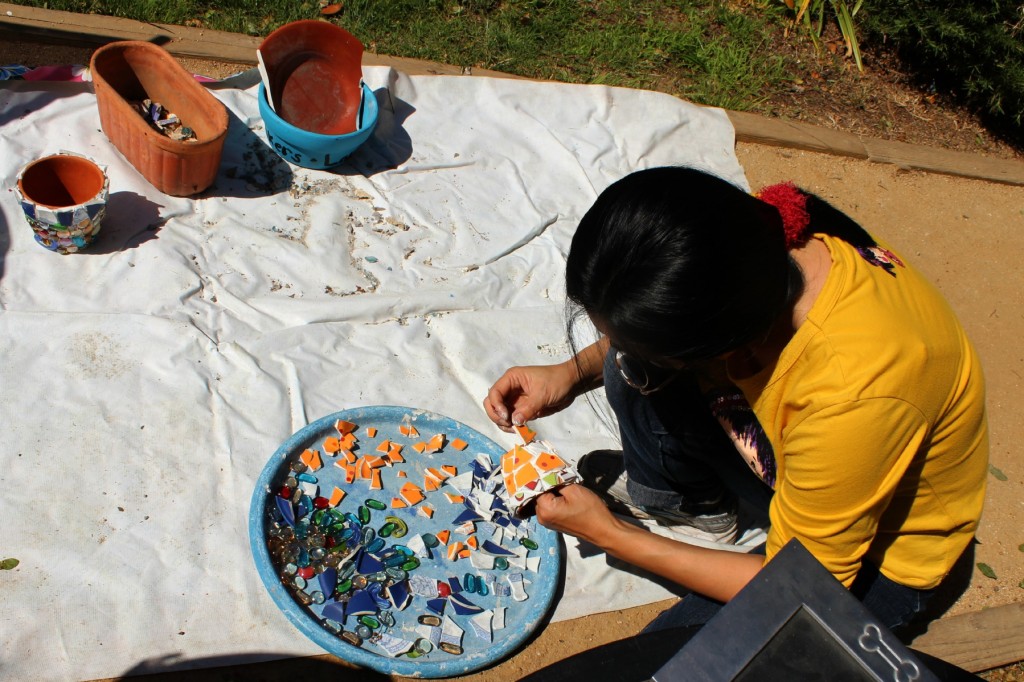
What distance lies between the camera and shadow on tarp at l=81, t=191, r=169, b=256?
2691 mm

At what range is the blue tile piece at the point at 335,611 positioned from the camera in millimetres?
2064

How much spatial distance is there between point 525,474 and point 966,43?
4101mm

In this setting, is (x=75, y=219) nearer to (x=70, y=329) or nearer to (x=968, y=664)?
(x=70, y=329)

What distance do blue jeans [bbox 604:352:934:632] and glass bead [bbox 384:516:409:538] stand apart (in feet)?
2.08

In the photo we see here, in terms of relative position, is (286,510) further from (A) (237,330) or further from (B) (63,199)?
(B) (63,199)

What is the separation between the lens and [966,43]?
184 inches

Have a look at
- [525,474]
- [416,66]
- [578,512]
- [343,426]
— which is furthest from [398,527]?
[416,66]

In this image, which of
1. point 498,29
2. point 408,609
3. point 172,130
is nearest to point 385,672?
point 408,609

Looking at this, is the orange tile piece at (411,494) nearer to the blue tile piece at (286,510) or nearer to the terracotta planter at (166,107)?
the blue tile piece at (286,510)

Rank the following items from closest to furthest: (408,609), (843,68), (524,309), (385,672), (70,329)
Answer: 1. (385,672)
2. (408,609)
3. (70,329)
4. (524,309)
5. (843,68)

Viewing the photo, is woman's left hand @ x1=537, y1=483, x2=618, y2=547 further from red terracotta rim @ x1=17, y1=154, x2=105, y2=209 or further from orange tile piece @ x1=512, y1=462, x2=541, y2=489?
red terracotta rim @ x1=17, y1=154, x2=105, y2=209

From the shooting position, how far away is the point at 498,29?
404cm

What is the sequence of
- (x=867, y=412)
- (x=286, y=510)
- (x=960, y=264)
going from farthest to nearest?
(x=960, y=264)
(x=286, y=510)
(x=867, y=412)

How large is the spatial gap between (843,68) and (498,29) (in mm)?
2003
